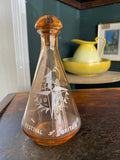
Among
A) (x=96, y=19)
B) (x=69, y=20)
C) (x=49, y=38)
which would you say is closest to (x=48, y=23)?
(x=49, y=38)

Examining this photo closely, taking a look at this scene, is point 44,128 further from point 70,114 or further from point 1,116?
point 1,116

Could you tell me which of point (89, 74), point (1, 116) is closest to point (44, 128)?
point (1, 116)

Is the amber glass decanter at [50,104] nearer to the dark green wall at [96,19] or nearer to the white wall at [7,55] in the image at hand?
the white wall at [7,55]

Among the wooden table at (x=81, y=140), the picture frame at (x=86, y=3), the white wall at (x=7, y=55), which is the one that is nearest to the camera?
the wooden table at (x=81, y=140)

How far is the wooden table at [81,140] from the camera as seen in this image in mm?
217

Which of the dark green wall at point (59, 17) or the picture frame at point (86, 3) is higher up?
the picture frame at point (86, 3)

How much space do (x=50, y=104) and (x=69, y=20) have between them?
993 millimetres

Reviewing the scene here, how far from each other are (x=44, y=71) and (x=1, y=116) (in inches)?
7.0

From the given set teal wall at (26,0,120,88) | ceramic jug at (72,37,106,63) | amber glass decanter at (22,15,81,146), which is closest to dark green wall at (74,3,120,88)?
teal wall at (26,0,120,88)

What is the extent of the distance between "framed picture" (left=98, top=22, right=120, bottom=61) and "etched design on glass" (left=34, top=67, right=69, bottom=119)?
101cm

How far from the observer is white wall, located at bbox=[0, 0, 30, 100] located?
0.77m

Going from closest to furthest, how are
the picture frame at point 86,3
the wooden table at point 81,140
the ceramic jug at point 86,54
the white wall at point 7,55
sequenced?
the wooden table at point 81,140, the white wall at point 7,55, the ceramic jug at point 86,54, the picture frame at point 86,3

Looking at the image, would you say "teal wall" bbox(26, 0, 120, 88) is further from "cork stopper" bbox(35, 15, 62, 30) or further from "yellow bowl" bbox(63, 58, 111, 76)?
"cork stopper" bbox(35, 15, 62, 30)

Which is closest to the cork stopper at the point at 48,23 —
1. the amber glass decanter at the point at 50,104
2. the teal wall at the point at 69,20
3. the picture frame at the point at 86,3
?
the amber glass decanter at the point at 50,104
